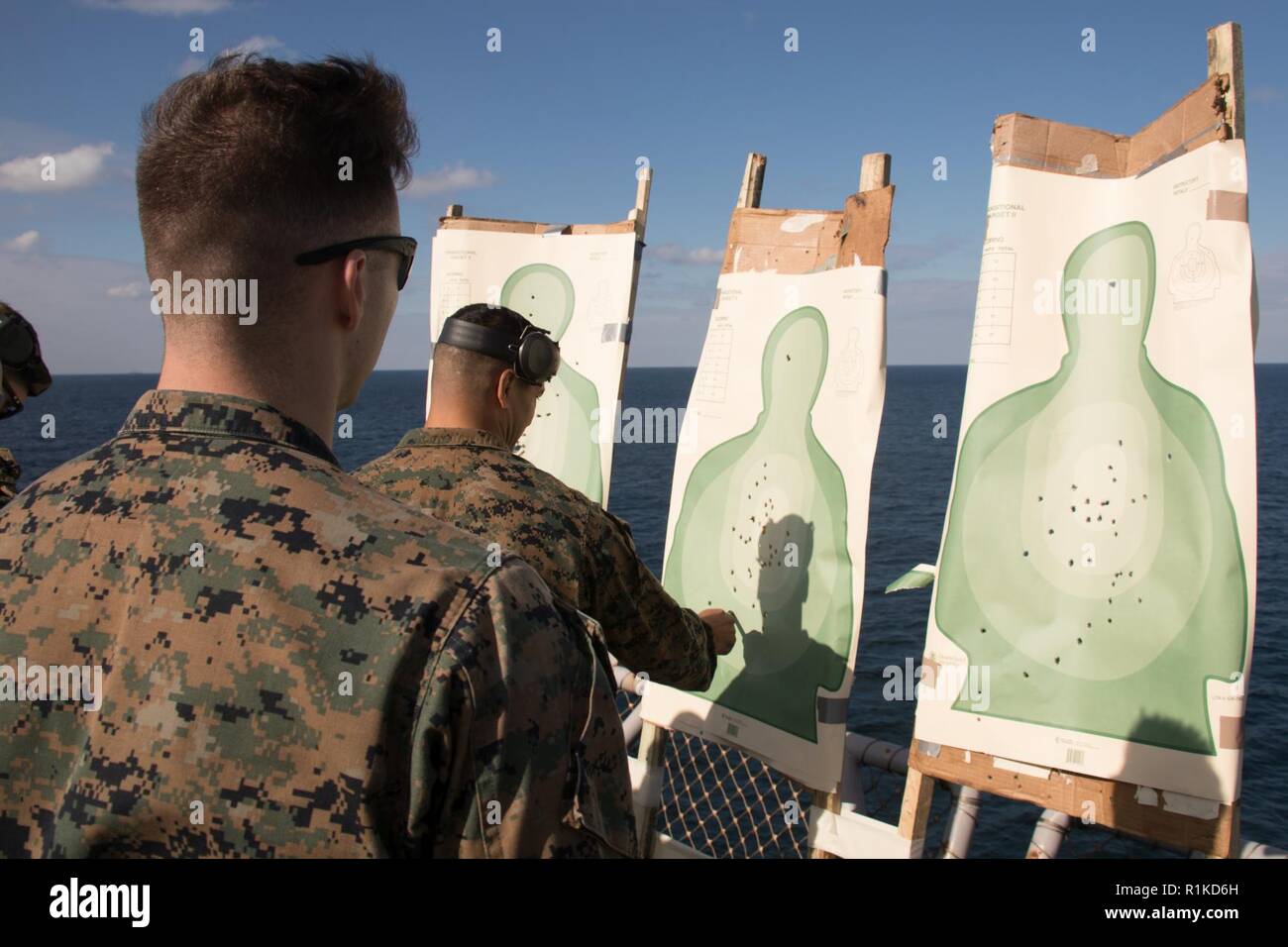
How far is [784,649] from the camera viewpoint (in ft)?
11.1

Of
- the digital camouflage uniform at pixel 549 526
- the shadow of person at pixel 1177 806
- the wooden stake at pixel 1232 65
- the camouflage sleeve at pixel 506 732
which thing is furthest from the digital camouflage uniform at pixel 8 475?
the wooden stake at pixel 1232 65

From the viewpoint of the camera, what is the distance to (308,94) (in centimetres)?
109

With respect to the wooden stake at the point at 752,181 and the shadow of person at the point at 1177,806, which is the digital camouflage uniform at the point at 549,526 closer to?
the shadow of person at the point at 1177,806

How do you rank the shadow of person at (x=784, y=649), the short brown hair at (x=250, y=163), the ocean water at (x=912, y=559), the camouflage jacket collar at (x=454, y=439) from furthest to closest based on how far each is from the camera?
the ocean water at (x=912, y=559) → the shadow of person at (x=784, y=649) → the camouflage jacket collar at (x=454, y=439) → the short brown hair at (x=250, y=163)

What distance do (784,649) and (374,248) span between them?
8.46ft

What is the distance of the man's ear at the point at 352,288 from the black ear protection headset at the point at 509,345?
1.31 metres

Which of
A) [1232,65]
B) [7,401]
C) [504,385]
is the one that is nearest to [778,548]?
[504,385]

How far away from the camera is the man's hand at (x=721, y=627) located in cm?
281

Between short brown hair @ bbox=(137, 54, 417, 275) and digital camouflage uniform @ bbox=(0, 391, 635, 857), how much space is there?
242 millimetres

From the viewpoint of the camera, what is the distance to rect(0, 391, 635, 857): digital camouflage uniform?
36.9 inches

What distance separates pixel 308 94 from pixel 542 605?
656 mm
